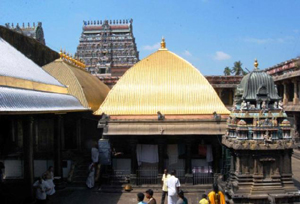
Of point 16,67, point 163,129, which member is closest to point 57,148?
point 163,129

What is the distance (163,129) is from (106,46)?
3425 centimetres

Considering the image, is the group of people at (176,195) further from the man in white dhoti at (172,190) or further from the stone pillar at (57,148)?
the stone pillar at (57,148)

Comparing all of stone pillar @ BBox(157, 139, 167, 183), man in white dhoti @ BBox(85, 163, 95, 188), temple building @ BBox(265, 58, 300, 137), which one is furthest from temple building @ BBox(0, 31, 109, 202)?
temple building @ BBox(265, 58, 300, 137)

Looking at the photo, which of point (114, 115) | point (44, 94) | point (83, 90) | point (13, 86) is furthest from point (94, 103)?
point (13, 86)

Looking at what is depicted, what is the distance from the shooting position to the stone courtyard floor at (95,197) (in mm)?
13281

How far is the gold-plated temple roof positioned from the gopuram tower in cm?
411

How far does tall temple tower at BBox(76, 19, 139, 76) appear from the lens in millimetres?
46094

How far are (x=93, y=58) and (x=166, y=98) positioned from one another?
105 feet

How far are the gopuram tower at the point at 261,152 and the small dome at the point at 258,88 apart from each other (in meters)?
0.04

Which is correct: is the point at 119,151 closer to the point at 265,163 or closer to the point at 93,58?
the point at 265,163

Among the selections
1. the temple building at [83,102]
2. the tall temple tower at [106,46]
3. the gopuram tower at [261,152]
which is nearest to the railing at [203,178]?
the gopuram tower at [261,152]

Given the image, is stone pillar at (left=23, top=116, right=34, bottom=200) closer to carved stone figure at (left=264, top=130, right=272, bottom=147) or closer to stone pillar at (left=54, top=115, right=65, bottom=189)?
stone pillar at (left=54, top=115, right=65, bottom=189)

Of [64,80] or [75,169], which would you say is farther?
[64,80]

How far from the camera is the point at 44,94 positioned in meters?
11.4
